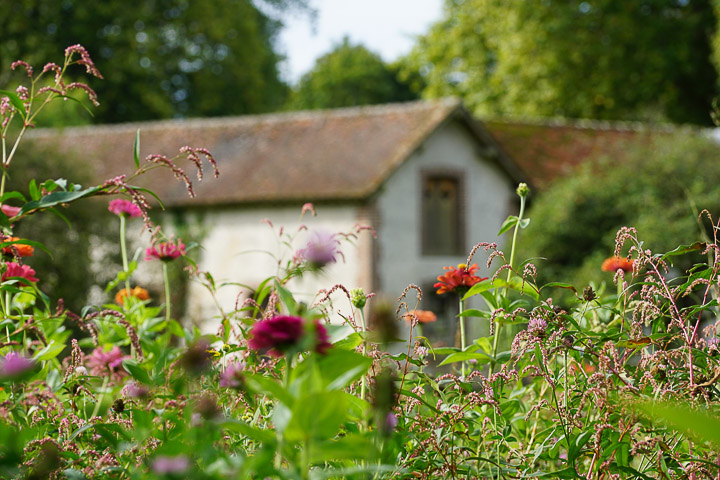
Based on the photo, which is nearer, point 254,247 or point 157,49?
point 254,247

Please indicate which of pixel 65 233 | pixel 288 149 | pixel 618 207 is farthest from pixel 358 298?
pixel 288 149

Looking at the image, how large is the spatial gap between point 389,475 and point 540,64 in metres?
24.0

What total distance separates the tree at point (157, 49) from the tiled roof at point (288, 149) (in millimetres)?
7197

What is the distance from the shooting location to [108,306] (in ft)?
8.63

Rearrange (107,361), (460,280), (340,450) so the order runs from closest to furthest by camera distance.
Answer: (340,450) < (460,280) < (107,361)

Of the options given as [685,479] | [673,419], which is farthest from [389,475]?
[673,419]

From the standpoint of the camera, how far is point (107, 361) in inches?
103

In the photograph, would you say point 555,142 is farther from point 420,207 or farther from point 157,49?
point 157,49

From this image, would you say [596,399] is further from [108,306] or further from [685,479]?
[108,306]

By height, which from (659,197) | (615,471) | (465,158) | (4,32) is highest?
(4,32)

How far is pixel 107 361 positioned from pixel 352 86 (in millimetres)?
43923

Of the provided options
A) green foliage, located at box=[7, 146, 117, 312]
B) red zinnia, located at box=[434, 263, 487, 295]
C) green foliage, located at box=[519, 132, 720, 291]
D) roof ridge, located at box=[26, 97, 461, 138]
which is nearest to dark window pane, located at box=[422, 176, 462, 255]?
roof ridge, located at box=[26, 97, 461, 138]

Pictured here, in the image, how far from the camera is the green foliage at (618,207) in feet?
44.4

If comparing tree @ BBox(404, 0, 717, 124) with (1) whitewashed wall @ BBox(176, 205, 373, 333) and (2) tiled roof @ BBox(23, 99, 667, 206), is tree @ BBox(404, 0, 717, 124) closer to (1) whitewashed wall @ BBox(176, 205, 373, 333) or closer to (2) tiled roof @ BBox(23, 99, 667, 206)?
(2) tiled roof @ BBox(23, 99, 667, 206)
